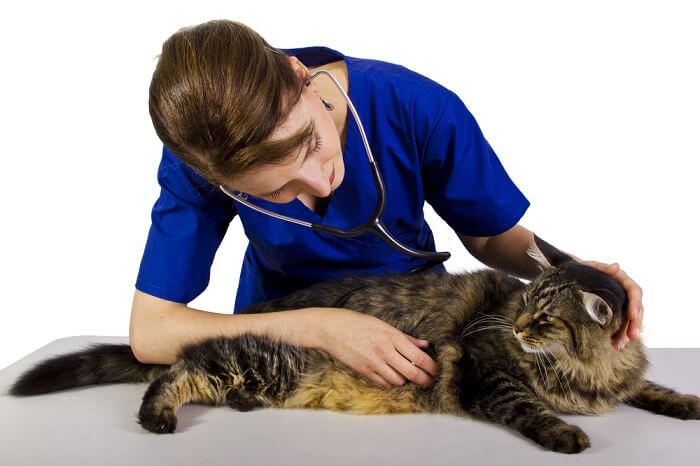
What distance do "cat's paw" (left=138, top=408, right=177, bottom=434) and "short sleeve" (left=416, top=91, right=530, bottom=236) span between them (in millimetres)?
905

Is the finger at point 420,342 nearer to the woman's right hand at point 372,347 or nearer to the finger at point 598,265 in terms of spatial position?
the woman's right hand at point 372,347

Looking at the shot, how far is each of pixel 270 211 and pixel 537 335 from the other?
0.71 metres

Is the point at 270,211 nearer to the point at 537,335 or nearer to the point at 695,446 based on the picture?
the point at 537,335

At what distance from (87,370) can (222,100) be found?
38.1 inches

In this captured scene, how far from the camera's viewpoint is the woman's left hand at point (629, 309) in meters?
1.56

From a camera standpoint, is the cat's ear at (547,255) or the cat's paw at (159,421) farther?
the cat's ear at (547,255)

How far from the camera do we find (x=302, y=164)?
1.42 m

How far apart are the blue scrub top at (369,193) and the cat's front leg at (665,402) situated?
544mm

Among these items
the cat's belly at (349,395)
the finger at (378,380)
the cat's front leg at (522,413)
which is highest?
the cat's front leg at (522,413)

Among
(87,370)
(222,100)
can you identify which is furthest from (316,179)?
(87,370)

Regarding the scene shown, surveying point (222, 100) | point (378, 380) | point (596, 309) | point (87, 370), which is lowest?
point (87, 370)

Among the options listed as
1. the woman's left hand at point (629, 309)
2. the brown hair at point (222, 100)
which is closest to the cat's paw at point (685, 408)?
the woman's left hand at point (629, 309)

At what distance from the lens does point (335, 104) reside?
71.4 inches

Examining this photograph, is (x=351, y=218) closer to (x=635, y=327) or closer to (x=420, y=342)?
(x=420, y=342)
